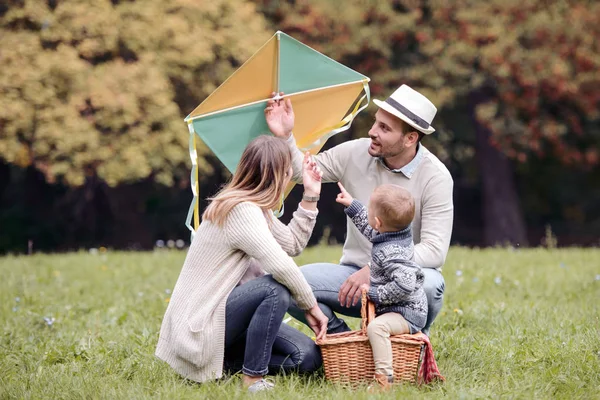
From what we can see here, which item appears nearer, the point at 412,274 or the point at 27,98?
the point at 412,274

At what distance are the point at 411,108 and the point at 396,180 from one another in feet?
1.29

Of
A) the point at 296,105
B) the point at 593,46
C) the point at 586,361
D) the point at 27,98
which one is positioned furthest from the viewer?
the point at 593,46

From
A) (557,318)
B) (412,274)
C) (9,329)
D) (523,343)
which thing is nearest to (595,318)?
(557,318)

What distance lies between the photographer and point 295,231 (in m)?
3.94

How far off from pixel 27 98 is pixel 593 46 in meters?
8.83

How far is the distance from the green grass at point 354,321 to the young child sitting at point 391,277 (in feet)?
0.80

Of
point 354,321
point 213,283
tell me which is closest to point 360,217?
point 213,283

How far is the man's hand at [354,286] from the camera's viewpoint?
3.88 metres

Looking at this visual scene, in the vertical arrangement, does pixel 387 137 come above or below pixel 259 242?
above

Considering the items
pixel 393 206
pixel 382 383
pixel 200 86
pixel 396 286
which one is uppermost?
pixel 393 206

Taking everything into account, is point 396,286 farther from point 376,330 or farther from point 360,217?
point 360,217

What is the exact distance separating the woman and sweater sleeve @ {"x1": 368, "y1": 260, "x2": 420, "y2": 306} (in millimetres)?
309

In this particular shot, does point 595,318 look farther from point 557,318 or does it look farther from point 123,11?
point 123,11

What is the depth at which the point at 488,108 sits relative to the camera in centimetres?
1345
